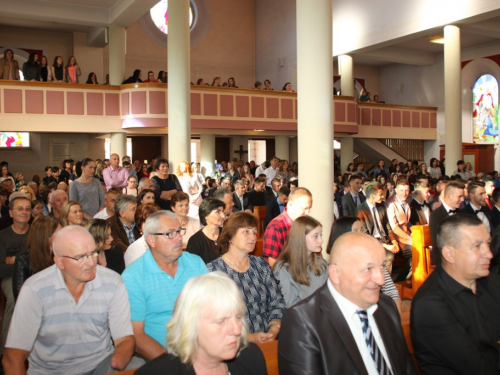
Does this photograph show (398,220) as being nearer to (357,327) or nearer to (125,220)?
(125,220)

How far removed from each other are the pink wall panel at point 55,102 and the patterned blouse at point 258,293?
38.9 feet

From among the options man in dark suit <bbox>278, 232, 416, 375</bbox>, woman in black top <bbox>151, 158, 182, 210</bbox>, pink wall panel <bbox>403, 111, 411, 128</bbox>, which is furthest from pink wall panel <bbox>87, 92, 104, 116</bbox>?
man in dark suit <bbox>278, 232, 416, 375</bbox>

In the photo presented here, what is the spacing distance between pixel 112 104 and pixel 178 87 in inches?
137

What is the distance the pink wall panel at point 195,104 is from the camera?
14.9 metres

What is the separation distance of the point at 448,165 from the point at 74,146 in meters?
12.2

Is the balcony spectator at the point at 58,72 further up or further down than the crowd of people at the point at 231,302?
further up

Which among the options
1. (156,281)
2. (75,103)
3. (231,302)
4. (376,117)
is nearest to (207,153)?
(75,103)

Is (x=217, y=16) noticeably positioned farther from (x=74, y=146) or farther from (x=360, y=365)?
(x=360, y=365)

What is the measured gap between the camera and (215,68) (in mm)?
21453

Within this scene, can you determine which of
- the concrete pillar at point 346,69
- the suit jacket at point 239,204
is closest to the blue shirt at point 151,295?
the suit jacket at point 239,204

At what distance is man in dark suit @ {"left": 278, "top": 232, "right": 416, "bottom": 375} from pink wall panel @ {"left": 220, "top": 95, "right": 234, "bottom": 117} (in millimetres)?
13461

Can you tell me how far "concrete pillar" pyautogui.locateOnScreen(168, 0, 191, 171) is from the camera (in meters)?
11.8

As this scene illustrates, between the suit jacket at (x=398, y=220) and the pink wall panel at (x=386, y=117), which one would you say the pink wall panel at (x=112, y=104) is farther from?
the suit jacket at (x=398, y=220)

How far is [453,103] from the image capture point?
46.3ft
